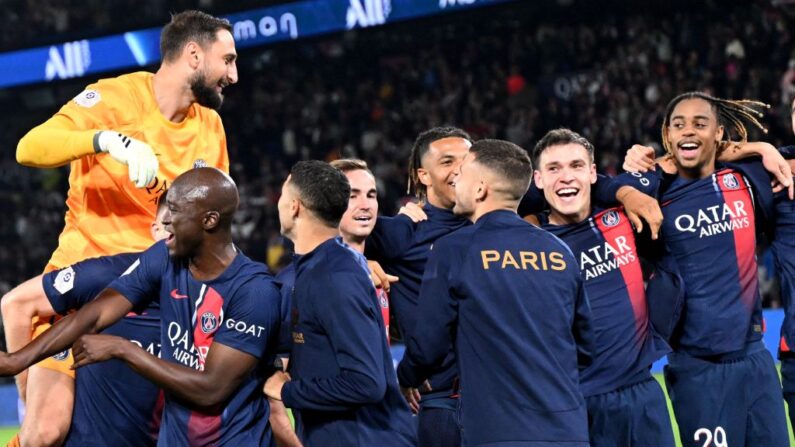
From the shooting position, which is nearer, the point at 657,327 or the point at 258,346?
the point at 258,346

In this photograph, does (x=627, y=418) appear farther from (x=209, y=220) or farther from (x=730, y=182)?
(x=209, y=220)

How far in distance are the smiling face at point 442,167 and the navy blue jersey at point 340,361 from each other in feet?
5.37

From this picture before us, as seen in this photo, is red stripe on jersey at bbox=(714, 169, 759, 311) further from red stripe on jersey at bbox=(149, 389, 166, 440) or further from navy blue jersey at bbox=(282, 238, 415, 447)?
red stripe on jersey at bbox=(149, 389, 166, 440)

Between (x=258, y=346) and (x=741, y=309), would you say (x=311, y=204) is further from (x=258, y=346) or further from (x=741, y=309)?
(x=741, y=309)

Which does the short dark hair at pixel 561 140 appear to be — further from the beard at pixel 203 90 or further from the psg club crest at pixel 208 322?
the psg club crest at pixel 208 322

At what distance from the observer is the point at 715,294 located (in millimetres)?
5648

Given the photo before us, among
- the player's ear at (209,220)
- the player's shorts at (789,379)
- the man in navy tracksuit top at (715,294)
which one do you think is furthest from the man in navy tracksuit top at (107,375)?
the player's shorts at (789,379)

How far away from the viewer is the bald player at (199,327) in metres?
4.25

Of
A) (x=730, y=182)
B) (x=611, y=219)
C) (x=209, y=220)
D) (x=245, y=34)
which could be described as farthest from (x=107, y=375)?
(x=245, y=34)

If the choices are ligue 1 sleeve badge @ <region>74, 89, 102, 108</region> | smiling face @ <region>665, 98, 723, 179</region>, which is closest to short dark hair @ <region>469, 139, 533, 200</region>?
smiling face @ <region>665, 98, 723, 179</region>

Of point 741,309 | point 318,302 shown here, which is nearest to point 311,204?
point 318,302

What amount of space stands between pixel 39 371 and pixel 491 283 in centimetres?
241

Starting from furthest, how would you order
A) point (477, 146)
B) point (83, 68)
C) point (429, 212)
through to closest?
point (83, 68)
point (429, 212)
point (477, 146)

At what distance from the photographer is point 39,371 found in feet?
17.8
